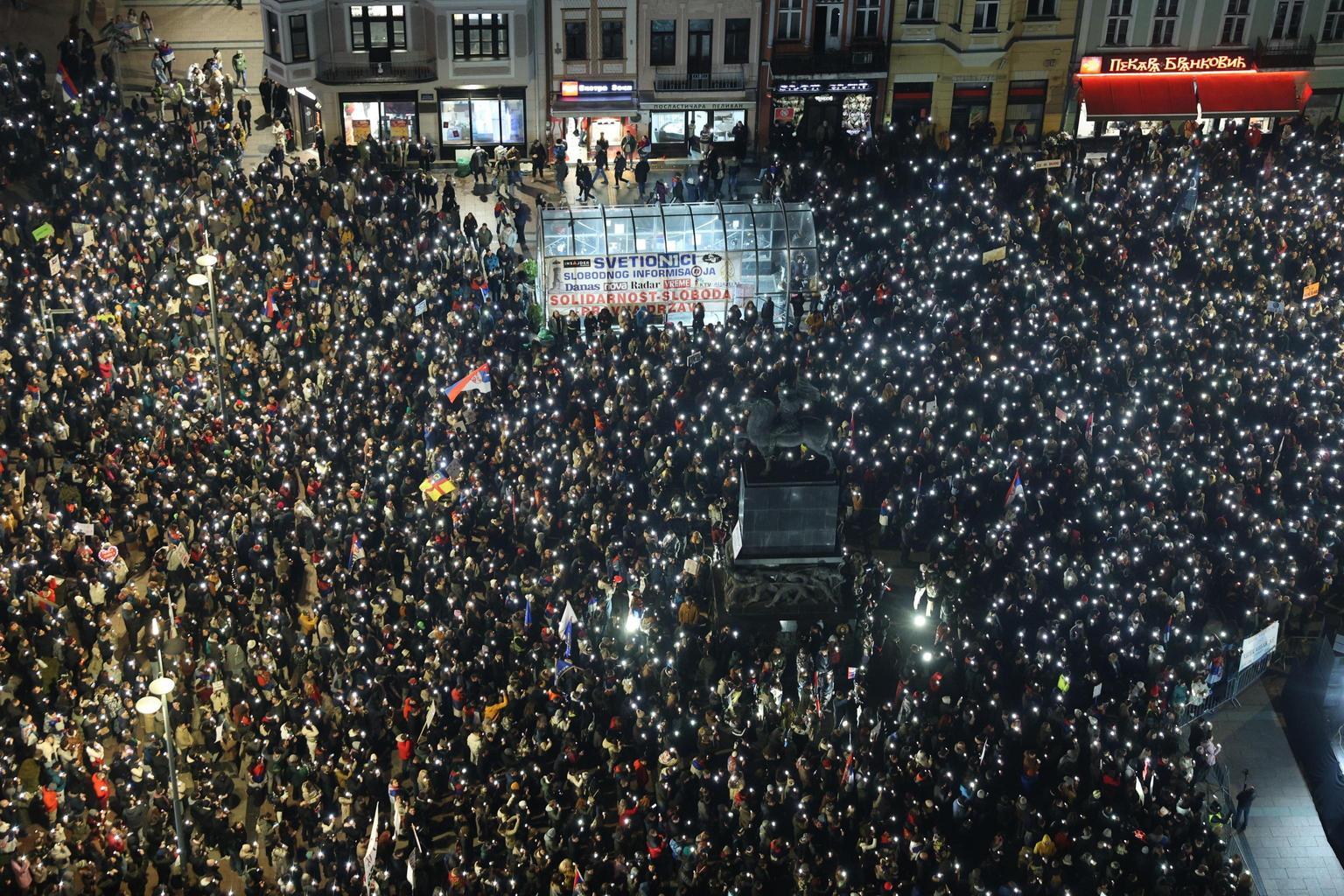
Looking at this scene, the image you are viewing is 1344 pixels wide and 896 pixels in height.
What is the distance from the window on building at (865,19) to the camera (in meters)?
50.8

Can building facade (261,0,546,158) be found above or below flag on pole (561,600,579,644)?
above

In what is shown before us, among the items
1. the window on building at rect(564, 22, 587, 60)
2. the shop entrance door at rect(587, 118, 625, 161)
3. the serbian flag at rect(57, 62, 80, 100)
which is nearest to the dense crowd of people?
the serbian flag at rect(57, 62, 80, 100)

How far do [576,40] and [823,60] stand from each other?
7.86m

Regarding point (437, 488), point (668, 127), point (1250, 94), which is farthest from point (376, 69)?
point (1250, 94)

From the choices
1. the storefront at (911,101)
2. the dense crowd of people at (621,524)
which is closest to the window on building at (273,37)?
the dense crowd of people at (621,524)

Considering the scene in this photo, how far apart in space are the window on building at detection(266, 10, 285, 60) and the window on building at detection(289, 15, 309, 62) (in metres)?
0.37

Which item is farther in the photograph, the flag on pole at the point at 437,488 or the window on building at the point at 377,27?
the window on building at the point at 377,27

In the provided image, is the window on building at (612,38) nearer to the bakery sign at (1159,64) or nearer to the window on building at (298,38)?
the window on building at (298,38)

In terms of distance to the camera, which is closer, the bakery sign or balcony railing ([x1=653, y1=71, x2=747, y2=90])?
balcony railing ([x1=653, y1=71, x2=747, y2=90])

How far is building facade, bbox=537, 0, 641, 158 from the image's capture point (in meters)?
50.6

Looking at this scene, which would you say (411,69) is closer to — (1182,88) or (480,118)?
(480,118)

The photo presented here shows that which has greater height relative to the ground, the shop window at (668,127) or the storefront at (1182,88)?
the storefront at (1182,88)

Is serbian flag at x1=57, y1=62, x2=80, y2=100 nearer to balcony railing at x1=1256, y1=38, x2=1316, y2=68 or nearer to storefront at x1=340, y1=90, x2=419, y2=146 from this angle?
storefront at x1=340, y1=90, x2=419, y2=146

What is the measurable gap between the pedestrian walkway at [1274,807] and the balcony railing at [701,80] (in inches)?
1054
